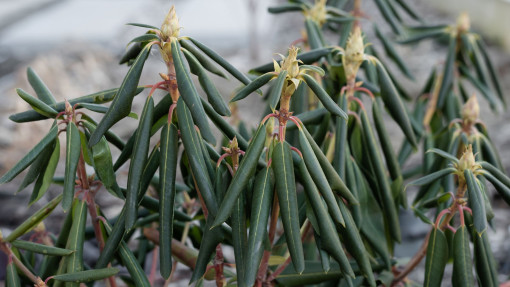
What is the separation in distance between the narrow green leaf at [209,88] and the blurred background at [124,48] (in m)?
0.43

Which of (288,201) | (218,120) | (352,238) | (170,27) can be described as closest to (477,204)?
(352,238)

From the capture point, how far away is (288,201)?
2.31ft

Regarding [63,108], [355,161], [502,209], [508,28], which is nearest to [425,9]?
[508,28]

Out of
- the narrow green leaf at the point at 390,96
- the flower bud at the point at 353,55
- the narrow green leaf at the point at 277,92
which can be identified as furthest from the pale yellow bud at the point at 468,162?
the narrow green leaf at the point at 277,92

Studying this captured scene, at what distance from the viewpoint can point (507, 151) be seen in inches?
95.4

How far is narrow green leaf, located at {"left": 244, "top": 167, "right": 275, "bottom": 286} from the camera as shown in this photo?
2.26 ft

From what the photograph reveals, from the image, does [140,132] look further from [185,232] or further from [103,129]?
[185,232]

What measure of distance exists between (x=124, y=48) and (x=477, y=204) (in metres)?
3.20

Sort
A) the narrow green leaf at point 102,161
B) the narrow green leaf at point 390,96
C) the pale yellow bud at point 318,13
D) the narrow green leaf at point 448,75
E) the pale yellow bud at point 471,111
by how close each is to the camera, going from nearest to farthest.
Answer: the narrow green leaf at point 102,161 → the narrow green leaf at point 390,96 → the pale yellow bud at point 471,111 → the pale yellow bud at point 318,13 → the narrow green leaf at point 448,75

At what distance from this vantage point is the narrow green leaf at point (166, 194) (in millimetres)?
747

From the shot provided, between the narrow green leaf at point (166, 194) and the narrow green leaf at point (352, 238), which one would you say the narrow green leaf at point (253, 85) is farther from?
the narrow green leaf at point (352, 238)

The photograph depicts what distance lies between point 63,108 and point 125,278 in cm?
47

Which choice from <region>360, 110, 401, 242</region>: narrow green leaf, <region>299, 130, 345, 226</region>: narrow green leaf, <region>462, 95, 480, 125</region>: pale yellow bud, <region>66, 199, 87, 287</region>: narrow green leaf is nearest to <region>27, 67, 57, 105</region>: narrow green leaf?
<region>66, 199, 87, 287</region>: narrow green leaf

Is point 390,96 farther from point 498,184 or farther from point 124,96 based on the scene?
point 124,96
